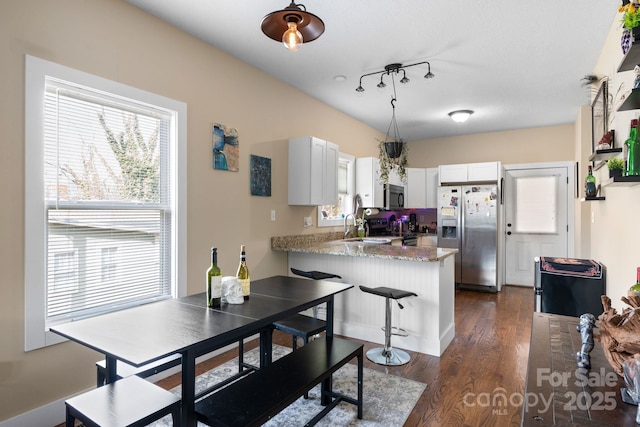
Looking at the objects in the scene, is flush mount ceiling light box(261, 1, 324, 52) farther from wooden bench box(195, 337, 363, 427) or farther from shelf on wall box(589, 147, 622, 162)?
shelf on wall box(589, 147, 622, 162)

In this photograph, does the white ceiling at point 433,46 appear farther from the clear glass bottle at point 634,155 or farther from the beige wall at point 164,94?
the clear glass bottle at point 634,155

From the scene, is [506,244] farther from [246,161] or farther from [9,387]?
[9,387]

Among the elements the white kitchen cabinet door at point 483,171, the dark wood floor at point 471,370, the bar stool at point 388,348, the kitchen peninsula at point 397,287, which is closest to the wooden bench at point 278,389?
the dark wood floor at point 471,370

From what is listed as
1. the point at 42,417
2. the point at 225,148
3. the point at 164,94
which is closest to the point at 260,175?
the point at 225,148

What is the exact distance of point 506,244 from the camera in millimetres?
6156

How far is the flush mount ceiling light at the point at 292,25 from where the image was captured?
1764 mm

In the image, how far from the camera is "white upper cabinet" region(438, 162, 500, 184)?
5.77 meters

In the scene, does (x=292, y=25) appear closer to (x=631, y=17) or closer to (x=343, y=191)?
(x=631, y=17)

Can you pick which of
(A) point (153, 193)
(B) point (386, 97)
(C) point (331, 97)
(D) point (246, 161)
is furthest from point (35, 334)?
(B) point (386, 97)

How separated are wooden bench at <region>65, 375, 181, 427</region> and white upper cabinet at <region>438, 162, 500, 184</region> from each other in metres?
5.62

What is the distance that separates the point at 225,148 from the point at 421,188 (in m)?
4.42

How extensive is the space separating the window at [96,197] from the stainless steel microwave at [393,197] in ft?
12.0

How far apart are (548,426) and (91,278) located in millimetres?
2574

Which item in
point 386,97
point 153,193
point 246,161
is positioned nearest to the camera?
point 153,193
